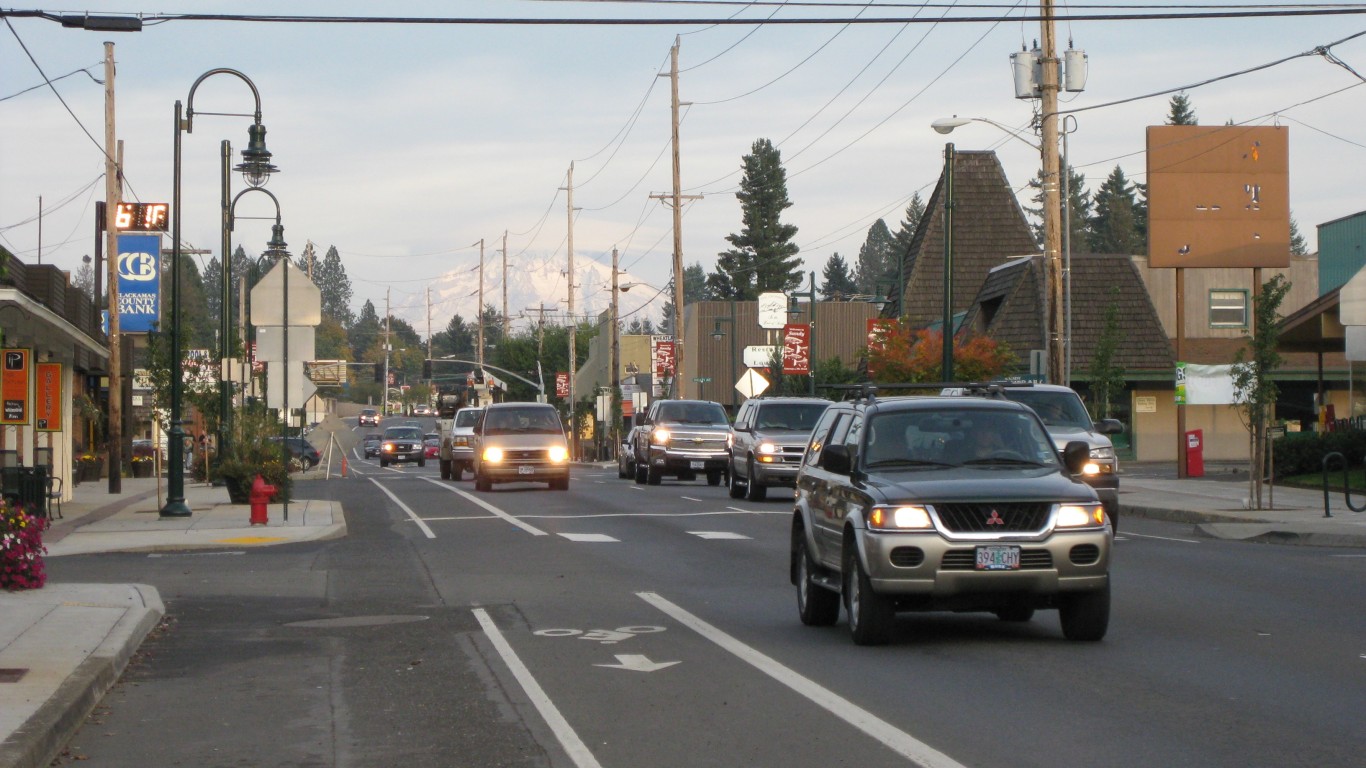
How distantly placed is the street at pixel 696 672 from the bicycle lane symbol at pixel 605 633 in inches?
2.2

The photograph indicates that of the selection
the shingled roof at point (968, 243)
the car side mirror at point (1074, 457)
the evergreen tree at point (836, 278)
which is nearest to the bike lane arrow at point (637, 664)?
the car side mirror at point (1074, 457)

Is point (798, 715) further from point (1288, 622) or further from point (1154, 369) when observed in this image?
point (1154, 369)

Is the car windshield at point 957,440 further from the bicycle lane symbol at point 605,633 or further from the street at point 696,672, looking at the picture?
the bicycle lane symbol at point 605,633

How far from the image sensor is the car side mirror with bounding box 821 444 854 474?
467 inches

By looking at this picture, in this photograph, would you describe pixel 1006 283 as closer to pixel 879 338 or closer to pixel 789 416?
pixel 879 338

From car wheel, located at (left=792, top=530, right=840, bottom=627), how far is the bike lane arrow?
190cm

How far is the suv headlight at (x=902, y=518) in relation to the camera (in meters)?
Answer: 11.0

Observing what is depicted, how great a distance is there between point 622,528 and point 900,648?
1279 centimetres

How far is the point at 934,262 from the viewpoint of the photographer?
61.1 metres

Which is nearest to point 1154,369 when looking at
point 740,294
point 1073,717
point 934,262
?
point 934,262

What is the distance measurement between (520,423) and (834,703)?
89.4 ft

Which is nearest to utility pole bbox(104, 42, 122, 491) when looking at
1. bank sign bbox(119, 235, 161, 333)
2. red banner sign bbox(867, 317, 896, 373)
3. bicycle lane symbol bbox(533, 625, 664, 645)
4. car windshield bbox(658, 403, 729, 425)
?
bank sign bbox(119, 235, 161, 333)

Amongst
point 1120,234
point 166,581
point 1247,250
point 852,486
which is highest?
point 1120,234

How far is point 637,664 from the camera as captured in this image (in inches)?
436
